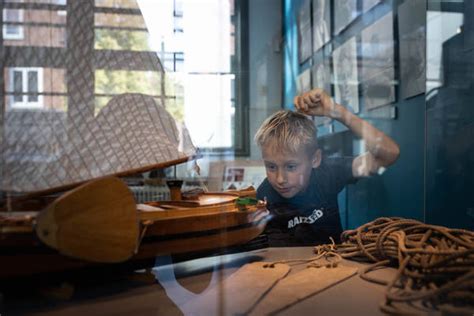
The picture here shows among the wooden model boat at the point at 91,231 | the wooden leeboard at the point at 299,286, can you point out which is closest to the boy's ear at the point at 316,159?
the wooden leeboard at the point at 299,286

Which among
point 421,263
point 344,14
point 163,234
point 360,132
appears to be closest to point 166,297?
point 163,234

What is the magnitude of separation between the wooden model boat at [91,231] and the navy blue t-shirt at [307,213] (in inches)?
15.7

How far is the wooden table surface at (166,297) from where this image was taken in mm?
613

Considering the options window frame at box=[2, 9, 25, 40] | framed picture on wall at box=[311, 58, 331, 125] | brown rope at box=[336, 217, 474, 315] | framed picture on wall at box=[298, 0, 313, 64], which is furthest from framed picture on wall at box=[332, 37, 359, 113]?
window frame at box=[2, 9, 25, 40]

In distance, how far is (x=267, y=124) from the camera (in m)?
1.20

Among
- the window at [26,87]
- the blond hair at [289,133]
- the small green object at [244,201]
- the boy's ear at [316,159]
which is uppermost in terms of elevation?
the window at [26,87]

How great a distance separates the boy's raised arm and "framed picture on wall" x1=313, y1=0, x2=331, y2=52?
1.62 feet

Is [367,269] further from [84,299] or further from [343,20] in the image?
[343,20]

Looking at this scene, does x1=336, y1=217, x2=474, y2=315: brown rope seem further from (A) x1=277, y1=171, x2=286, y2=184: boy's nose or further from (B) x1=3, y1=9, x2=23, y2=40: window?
(B) x1=3, y1=9, x2=23, y2=40: window

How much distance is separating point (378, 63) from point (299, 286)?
1093 millimetres

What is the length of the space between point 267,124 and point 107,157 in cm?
57

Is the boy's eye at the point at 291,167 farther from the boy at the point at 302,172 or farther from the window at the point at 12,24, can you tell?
the window at the point at 12,24

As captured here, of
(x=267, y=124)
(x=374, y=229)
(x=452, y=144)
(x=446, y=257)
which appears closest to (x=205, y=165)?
(x=267, y=124)

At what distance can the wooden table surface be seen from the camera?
0.61 meters
